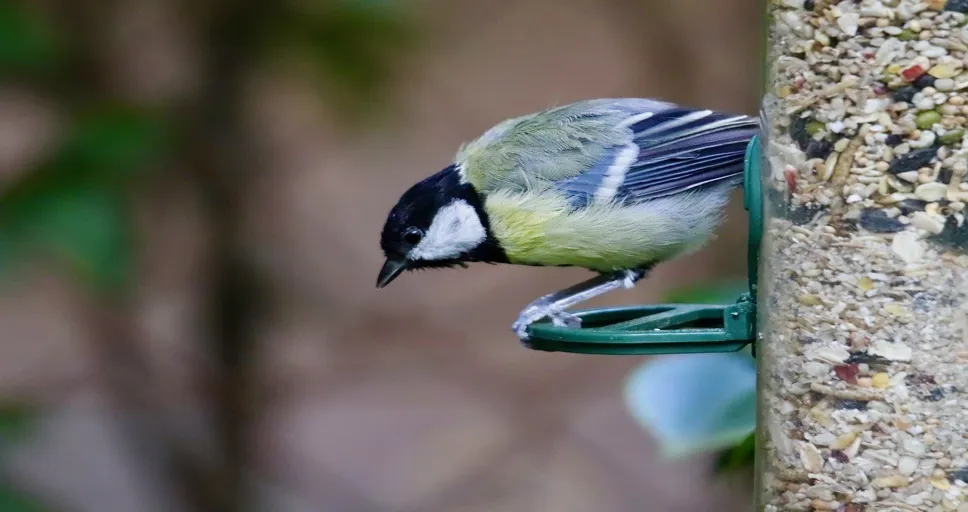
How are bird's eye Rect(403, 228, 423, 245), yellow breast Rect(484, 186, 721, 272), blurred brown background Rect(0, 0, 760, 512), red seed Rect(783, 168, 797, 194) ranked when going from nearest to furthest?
red seed Rect(783, 168, 797, 194), yellow breast Rect(484, 186, 721, 272), bird's eye Rect(403, 228, 423, 245), blurred brown background Rect(0, 0, 760, 512)

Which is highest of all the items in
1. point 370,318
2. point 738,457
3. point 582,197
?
point 582,197

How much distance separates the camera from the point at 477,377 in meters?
4.02

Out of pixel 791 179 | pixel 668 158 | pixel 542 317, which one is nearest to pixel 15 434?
pixel 542 317

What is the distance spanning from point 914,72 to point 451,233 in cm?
99

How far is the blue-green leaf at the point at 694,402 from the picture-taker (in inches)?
53.4

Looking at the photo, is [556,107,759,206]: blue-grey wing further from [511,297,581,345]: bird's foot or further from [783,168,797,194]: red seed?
[783,168,797,194]: red seed

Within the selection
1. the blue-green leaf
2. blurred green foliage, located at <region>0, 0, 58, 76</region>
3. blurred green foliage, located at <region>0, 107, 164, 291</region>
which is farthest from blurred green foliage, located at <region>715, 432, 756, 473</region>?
blurred green foliage, located at <region>0, 0, 58, 76</region>

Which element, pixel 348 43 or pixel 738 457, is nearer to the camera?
pixel 738 457

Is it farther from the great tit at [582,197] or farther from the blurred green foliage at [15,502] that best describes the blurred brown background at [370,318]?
the great tit at [582,197]

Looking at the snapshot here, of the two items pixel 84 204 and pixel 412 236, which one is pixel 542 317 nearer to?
pixel 412 236

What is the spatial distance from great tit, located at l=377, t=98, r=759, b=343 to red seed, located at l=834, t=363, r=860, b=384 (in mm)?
554

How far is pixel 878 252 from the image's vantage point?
1.18 meters

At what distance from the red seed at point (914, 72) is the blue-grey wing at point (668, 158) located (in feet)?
1.84

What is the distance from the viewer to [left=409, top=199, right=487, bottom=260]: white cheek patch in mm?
1975
